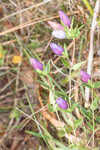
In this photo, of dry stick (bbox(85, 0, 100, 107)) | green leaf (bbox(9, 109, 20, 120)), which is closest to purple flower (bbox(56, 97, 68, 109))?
dry stick (bbox(85, 0, 100, 107))

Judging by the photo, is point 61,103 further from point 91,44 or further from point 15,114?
point 15,114

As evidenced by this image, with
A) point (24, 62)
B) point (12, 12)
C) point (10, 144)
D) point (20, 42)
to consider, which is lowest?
point (10, 144)

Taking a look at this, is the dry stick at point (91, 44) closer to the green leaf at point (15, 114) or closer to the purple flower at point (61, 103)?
the purple flower at point (61, 103)

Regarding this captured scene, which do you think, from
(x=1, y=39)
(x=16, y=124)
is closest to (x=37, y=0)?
(x=1, y=39)

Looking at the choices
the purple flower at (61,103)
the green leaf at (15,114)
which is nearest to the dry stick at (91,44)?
the purple flower at (61,103)

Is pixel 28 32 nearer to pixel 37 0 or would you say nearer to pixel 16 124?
pixel 37 0

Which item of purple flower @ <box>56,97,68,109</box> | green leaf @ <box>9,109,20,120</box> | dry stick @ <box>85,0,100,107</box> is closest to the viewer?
purple flower @ <box>56,97,68,109</box>

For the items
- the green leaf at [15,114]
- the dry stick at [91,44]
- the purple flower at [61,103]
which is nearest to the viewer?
the purple flower at [61,103]

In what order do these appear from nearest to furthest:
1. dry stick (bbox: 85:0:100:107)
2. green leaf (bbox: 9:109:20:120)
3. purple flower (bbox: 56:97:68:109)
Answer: purple flower (bbox: 56:97:68:109) < dry stick (bbox: 85:0:100:107) < green leaf (bbox: 9:109:20:120)

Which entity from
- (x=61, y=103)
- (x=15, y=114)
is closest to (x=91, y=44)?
(x=61, y=103)

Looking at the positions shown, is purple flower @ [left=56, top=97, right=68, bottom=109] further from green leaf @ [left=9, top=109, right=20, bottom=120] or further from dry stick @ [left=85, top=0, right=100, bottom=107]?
green leaf @ [left=9, top=109, right=20, bottom=120]

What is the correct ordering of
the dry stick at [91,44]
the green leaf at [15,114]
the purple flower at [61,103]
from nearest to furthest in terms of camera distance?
the purple flower at [61,103]
the dry stick at [91,44]
the green leaf at [15,114]
